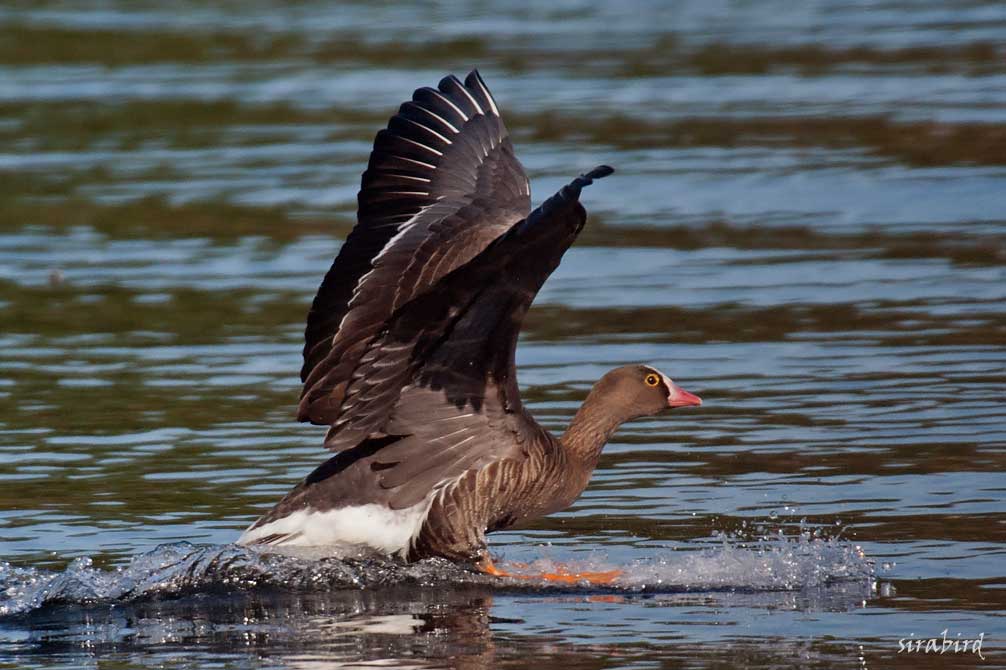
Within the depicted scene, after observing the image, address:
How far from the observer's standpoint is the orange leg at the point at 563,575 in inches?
316

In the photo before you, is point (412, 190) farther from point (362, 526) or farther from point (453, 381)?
point (362, 526)

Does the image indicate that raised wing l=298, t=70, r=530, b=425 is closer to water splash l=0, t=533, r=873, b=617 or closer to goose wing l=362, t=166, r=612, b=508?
goose wing l=362, t=166, r=612, b=508

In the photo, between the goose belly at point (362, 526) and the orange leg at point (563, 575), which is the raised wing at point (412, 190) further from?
the orange leg at point (563, 575)

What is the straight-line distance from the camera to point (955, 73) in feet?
71.4

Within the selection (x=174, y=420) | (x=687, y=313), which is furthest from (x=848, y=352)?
(x=174, y=420)

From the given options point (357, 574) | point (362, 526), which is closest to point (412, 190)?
point (362, 526)

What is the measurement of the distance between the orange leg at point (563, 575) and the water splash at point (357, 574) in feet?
0.11

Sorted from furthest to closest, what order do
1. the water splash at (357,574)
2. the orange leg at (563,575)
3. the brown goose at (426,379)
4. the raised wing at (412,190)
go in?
the raised wing at (412,190), the brown goose at (426,379), the orange leg at (563,575), the water splash at (357,574)

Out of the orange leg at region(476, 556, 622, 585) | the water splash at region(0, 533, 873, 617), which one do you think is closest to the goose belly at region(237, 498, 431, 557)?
the water splash at region(0, 533, 873, 617)

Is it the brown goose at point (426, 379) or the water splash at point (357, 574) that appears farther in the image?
the brown goose at point (426, 379)

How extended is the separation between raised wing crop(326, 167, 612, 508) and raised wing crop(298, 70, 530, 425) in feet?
0.81

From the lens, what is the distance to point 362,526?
8609 mm

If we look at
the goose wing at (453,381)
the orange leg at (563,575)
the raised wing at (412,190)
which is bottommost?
the orange leg at (563,575)

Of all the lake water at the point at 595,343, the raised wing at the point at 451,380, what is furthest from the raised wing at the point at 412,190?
the lake water at the point at 595,343
